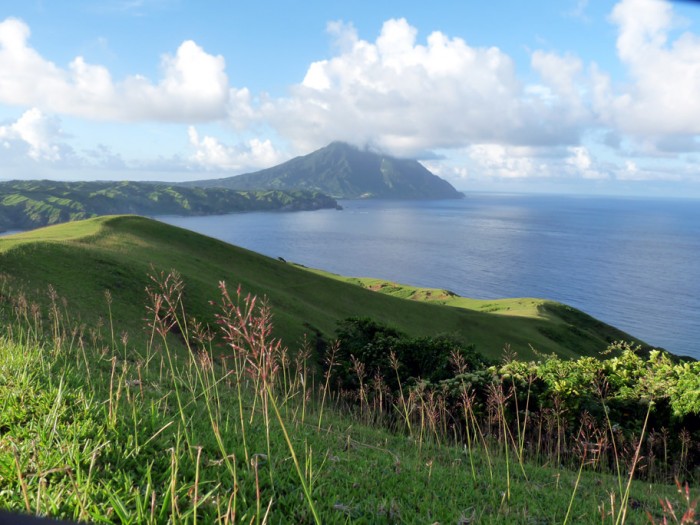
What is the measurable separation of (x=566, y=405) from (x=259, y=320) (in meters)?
18.1

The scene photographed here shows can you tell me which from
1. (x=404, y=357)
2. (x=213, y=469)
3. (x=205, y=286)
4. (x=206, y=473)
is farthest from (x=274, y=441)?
(x=205, y=286)

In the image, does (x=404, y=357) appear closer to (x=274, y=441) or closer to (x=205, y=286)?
(x=205, y=286)

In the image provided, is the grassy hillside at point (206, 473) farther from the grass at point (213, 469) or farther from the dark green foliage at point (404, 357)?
the dark green foliage at point (404, 357)

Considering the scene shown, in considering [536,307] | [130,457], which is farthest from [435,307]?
[130,457]

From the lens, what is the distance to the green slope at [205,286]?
31578 mm

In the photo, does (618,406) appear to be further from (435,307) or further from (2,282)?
(435,307)

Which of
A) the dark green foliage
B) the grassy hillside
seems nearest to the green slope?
the dark green foliage

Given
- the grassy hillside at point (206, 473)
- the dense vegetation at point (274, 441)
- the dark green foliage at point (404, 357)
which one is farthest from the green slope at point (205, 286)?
the grassy hillside at point (206, 473)

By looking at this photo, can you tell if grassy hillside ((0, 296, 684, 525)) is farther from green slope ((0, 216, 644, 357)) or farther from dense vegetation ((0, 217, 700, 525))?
green slope ((0, 216, 644, 357))

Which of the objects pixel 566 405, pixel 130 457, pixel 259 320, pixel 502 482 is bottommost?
pixel 566 405

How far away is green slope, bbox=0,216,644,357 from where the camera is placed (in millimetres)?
31578

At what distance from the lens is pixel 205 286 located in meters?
40.5

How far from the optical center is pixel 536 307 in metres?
86.8

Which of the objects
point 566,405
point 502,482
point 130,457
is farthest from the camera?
point 566,405
